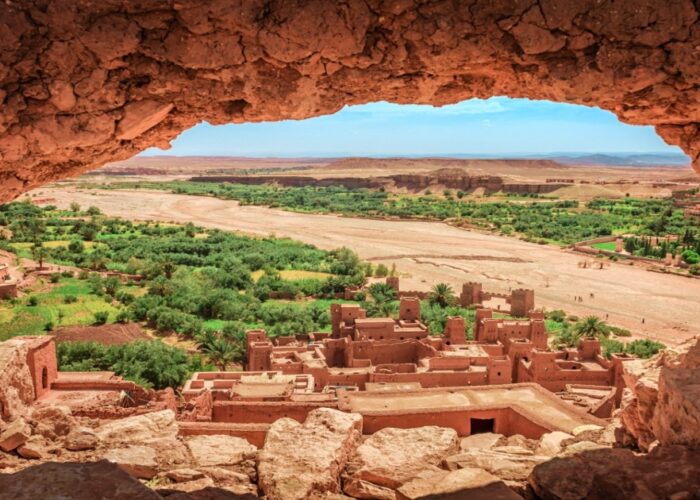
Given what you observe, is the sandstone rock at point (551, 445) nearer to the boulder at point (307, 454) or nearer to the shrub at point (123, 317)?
the boulder at point (307, 454)

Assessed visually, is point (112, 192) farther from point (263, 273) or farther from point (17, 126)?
point (17, 126)

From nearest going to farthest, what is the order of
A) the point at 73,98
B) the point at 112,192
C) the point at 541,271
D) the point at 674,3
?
the point at 674,3 < the point at 73,98 < the point at 541,271 < the point at 112,192

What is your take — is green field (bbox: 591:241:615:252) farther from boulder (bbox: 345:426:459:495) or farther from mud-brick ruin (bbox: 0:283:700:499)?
boulder (bbox: 345:426:459:495)

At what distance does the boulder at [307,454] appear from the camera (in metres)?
4.63

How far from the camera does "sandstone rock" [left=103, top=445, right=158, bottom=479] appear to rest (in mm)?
4793

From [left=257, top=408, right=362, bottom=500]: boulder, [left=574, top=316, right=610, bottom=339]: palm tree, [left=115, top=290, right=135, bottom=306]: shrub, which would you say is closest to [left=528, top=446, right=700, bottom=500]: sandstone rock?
[left=257, top=408, right=362, bottom=500]: boulder

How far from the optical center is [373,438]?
5.83 metres

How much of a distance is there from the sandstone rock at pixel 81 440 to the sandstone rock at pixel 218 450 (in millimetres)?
766

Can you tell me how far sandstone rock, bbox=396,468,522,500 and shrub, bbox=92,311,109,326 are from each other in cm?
2515

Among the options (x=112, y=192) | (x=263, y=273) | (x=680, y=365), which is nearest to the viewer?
Answer: (x=680, y=365)

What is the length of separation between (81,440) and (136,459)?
69cm

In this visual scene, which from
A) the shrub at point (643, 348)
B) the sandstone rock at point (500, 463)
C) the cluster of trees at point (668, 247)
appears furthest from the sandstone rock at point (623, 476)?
the cluster of trees at point (668, 247)

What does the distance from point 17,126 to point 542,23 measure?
11.2 ft

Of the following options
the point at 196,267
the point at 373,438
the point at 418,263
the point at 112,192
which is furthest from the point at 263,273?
the point at 112,192
